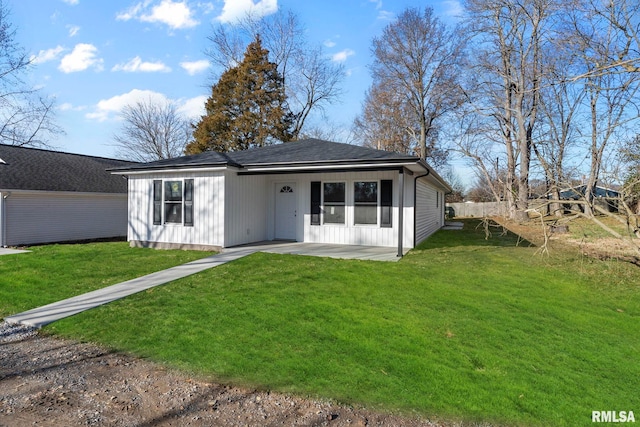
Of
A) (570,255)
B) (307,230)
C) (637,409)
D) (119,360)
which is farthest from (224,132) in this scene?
(637,409)

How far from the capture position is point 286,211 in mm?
12086

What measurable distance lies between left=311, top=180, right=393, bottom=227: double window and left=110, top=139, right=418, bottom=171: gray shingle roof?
3.51 ft

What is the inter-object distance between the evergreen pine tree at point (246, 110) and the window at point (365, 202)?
16.7 metres

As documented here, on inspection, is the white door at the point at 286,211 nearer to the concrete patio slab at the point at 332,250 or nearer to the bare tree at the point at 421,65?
the concrete patio slab at the point at 332,250

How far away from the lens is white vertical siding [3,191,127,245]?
1244 cm

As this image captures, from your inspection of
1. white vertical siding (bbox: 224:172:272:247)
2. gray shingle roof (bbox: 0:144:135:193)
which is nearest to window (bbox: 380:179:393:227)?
white vertical siding (bbox: 224:172:272:247)

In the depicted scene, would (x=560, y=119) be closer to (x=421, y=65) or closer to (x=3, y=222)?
(x=421, y=65)

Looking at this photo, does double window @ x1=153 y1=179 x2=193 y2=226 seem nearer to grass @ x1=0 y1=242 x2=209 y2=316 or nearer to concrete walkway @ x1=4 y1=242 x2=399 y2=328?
grass @ x1=0 y1=242 x2=209 y2=316

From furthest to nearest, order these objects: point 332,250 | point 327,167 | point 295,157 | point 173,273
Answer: point 295,157, point 332,250, point 327,167, point 173,273

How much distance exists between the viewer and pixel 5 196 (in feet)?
39.5

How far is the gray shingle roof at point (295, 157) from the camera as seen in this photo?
9.29 metres

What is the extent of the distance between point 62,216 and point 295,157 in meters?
10.00

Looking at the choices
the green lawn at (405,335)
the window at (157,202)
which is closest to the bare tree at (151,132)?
the window at (157,202)

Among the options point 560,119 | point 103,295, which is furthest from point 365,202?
point 560,119
